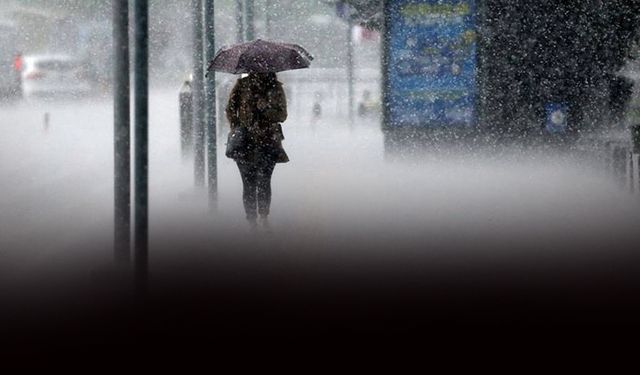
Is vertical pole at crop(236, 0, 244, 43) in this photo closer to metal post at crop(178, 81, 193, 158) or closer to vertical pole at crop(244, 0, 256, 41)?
vertical pole at crop(244, 0, 256, 41)

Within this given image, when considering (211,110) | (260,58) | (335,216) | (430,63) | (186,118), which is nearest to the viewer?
(260,58)

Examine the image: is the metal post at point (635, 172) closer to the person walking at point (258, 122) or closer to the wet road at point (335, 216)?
the wet road at point (335, 216)

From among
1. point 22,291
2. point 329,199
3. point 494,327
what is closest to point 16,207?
point 329,199

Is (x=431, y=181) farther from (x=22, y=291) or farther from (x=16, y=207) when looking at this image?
(x=22, y=291)

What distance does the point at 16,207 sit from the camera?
43.9 feet

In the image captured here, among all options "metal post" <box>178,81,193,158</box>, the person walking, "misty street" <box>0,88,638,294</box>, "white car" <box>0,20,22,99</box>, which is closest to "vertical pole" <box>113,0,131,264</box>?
"misty street" <box>0,88,638,294</box>

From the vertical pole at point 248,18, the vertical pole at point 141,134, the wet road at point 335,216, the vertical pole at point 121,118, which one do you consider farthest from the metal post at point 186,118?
the vertical pole at point 141,134

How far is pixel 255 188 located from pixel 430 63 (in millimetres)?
6947

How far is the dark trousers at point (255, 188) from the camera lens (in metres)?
11.1

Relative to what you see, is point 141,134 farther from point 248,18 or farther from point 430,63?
point 248,18

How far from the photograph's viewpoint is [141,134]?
7766 millimetres

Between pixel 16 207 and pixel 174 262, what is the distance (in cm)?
468

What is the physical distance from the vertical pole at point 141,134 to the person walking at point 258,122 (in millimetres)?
3070

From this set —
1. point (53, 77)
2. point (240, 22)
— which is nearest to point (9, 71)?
point (53, 77)
